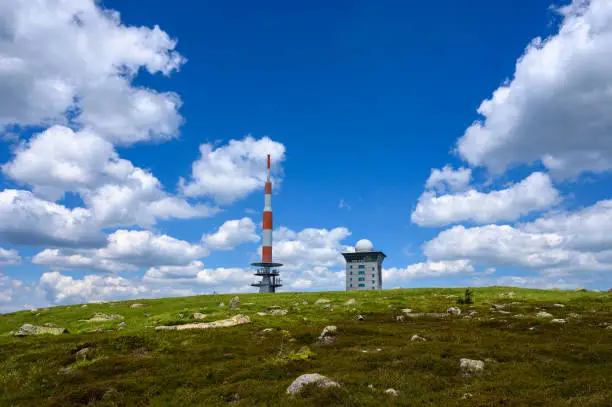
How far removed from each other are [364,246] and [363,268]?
866cm

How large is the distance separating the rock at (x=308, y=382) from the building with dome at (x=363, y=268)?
14617 cm

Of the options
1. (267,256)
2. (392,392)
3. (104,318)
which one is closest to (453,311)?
(392,392)

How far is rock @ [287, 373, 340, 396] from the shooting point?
18.3m

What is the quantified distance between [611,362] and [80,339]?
33853mm

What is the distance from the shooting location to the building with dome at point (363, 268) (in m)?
163

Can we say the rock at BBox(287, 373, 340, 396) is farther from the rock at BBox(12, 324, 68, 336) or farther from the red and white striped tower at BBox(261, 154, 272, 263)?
the red and white striped tower at BBox(261, 154, 272, 263)

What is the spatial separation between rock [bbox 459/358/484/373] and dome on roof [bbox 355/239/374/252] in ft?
477

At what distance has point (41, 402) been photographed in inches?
775

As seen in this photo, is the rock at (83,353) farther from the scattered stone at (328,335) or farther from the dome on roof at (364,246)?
the dome on roof at (364,246)

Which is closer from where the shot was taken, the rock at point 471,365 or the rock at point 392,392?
the rock at point 392,392

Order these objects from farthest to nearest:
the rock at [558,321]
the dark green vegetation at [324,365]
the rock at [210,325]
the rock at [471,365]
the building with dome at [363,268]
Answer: the building with dome at [363,268] → the rock at [210,325] → the rock at [558,321] → the rock at [471,365] → the dark green vegetation at [324,365]

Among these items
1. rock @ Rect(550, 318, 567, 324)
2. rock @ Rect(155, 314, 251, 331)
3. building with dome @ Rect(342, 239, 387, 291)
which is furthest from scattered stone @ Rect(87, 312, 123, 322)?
building with dome @ Rect(342, 239, 387, 291)

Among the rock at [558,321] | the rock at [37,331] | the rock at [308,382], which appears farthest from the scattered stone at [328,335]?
the rock at [37,331]

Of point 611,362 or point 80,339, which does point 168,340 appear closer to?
point 80,339
